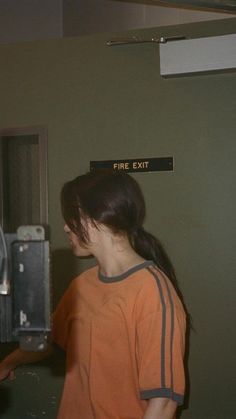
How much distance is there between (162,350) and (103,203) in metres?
0.39

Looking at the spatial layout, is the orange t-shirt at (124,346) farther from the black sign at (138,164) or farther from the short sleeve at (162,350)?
the black sign at (138,164)

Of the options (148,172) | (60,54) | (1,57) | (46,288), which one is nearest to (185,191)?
(148,172)

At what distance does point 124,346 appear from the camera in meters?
1.30

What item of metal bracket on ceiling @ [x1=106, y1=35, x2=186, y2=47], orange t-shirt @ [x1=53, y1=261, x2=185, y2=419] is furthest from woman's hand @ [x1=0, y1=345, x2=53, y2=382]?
metal bracket on ceiling @ [x1=106, y1=35, x2=186, y2=47]

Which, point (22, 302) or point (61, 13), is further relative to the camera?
point (61, 13)

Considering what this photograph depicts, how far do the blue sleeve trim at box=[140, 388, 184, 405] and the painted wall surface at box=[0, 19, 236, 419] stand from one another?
1.32 ft

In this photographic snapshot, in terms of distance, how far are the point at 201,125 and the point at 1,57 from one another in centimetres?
69

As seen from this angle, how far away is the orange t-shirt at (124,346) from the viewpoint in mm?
1204

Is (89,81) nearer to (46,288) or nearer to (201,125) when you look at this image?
(201,125)

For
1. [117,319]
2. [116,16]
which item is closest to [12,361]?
[117,319]

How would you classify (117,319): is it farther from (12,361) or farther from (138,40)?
(138,40)

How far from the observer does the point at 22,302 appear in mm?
789

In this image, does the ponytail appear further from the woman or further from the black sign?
the black sign

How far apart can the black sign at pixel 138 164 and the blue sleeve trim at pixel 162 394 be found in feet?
2.19
